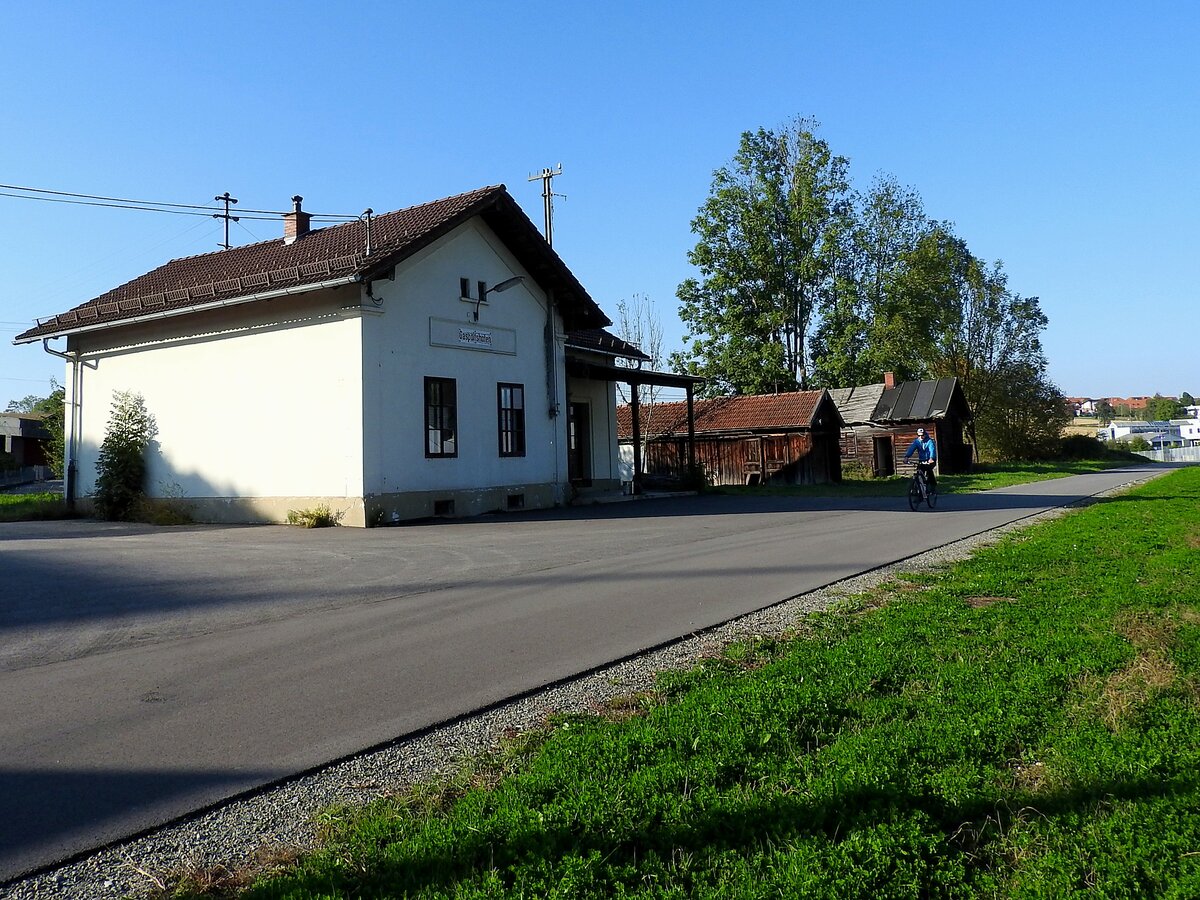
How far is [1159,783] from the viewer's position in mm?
3475

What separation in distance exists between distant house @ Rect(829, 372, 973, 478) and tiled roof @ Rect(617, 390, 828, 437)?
7.95 metres

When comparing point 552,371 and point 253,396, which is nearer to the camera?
point 253,396

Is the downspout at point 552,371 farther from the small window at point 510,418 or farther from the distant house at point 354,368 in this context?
the small window at point 510,418

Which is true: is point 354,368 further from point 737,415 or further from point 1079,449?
point 1079,449

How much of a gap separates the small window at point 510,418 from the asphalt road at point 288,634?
19.5 feet

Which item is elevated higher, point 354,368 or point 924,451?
point 354,368

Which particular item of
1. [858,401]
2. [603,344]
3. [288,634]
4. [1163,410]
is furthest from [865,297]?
[1163,410]

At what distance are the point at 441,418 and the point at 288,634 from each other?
12.5 m

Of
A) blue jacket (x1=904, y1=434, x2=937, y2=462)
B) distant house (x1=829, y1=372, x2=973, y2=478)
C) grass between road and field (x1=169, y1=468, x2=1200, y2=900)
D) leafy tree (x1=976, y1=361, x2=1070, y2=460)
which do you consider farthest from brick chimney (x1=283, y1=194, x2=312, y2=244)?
leafy tree (x1=976, y1=361, x2=1070, y2=460)

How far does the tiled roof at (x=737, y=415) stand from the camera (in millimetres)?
37219

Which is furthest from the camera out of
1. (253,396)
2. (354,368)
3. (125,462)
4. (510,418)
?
(510,418)

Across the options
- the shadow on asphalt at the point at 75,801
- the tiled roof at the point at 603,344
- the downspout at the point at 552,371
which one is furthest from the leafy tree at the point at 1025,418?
the shadow on asphalt at the point at 75,801

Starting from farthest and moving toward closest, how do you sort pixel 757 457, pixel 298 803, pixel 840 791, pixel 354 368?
pixel 757 457 < pixel 354 368 < pixel 298 803 < pixel 840 791

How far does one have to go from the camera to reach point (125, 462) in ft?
66.3
